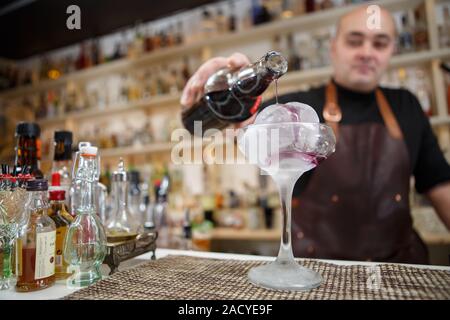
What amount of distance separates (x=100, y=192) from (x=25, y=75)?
3.30m

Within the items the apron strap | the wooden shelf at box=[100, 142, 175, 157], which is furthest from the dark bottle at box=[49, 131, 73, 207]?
the wooden shelf at box=[100, 142, 175, 157]

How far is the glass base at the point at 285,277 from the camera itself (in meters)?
0.50

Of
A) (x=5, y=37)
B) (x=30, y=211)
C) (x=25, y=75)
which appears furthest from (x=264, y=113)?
(x=25, y=75)

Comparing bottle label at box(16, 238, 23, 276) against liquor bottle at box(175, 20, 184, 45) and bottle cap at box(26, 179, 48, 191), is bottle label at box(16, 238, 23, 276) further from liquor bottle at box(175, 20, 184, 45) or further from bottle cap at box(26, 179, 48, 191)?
liquor bottle at box(175, 20, 184, 45)

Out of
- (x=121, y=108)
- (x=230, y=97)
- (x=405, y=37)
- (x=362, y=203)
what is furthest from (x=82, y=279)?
(x=121, y=108)

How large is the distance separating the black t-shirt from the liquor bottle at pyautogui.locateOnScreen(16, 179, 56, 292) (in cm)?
89

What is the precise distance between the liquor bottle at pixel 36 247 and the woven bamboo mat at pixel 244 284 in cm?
11

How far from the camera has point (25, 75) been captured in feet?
11.2

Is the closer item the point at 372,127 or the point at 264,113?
the point at 264,113

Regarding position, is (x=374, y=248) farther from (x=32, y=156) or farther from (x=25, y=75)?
(x=25, y=75)

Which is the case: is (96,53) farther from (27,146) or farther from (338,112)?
(27,146)

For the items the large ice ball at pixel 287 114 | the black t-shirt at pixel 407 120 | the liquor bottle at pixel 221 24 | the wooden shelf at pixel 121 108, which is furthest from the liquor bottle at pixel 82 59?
the large ice ball at pixel 287 114

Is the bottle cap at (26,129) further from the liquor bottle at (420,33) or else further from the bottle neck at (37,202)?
the liquor bottle at (420,33)

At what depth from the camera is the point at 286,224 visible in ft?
1.81
